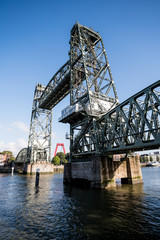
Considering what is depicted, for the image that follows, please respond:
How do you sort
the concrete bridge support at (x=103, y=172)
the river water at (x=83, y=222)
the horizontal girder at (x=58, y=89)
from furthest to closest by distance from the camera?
the horizontal girder at (x=58, y=89)
the concrete bridge support at (x=103, y=172)
the river water at (x=83, y=222)

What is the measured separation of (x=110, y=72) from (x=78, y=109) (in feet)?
36.9

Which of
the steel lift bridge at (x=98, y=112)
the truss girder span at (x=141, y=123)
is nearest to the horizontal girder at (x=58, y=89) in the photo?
the steel lift bridge at (x=98, y=112)

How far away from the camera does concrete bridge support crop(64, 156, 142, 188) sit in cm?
1981

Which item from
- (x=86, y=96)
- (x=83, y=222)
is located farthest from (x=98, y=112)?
(x=83, y=222)

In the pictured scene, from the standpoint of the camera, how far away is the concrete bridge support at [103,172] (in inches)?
780

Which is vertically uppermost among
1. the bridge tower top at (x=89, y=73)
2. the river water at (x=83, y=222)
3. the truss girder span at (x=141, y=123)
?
the bridge tower top at (x=89, y=73)

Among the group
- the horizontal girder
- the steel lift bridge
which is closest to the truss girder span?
the steel lift bridge

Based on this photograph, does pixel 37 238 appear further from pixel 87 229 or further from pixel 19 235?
pixel 87 229

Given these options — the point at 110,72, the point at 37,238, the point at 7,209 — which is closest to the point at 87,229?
the point at 37,238

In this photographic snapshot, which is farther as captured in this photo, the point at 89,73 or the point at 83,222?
the point at 89,73

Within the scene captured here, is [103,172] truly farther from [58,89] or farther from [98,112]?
[58,89]

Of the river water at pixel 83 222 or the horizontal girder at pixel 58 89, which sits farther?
the horizontal girder at pixel 58 89

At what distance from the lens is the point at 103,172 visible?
19.8m

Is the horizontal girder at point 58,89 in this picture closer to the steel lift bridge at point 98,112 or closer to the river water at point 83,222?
the steel lift bridge at point 98,112
